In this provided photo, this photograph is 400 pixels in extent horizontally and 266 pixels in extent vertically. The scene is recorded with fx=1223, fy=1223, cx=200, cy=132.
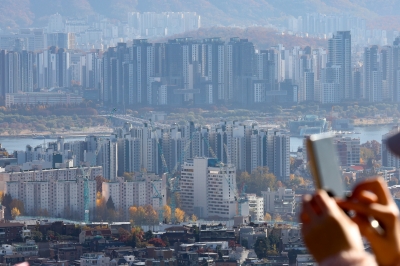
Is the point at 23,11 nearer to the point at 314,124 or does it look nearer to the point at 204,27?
the point at 204,27

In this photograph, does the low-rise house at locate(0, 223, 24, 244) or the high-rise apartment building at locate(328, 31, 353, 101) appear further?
the high-rise apartment building at locate(328, 31, 353, 101)

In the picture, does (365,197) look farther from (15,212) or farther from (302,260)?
(15,212)

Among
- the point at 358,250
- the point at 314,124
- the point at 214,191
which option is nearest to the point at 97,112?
the point at 314,124

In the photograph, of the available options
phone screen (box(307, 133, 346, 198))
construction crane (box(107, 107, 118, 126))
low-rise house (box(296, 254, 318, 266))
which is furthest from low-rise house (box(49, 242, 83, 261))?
construction crane (box(107, 107, 118, 126))

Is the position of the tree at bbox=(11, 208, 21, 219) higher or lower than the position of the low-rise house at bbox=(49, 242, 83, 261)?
higher

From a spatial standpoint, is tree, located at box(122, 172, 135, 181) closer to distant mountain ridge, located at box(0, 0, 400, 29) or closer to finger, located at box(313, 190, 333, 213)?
finger, located at box(313, 190, 333, 213)

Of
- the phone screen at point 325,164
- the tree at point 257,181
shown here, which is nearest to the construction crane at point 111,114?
the tree at point 257,181
